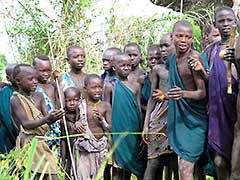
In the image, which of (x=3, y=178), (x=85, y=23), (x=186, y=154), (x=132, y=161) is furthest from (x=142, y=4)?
(x=3, y=178)

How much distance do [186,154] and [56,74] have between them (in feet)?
4.55

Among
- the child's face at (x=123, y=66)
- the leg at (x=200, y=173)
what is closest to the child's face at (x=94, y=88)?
the child's face at (x=123, y=66)

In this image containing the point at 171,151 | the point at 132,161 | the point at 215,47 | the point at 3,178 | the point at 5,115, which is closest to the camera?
the point at 3,178

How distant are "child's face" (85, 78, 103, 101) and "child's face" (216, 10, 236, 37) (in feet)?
4.80

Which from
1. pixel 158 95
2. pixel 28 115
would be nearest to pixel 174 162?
A: pixel 158 95

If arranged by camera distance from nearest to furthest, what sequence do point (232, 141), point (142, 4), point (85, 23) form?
point (232, 141) < point (85, 23) < point (142, 4)

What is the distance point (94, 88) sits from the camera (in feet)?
18.6

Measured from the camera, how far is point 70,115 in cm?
579

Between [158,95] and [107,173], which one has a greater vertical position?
[158,95]

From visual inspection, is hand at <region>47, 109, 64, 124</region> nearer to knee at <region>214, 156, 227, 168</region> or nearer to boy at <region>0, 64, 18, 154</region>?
knee at <region>214, 156, 227, 168</region>

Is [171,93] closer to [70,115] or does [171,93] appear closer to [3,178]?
[70,115]

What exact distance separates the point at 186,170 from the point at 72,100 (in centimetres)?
147

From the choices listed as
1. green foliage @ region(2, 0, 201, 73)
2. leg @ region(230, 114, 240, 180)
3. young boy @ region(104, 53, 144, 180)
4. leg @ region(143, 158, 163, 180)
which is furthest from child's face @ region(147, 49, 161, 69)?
green foliage @ region(2, 0, 201, 73)

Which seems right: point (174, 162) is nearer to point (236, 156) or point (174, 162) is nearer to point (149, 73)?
point (149, 73)
